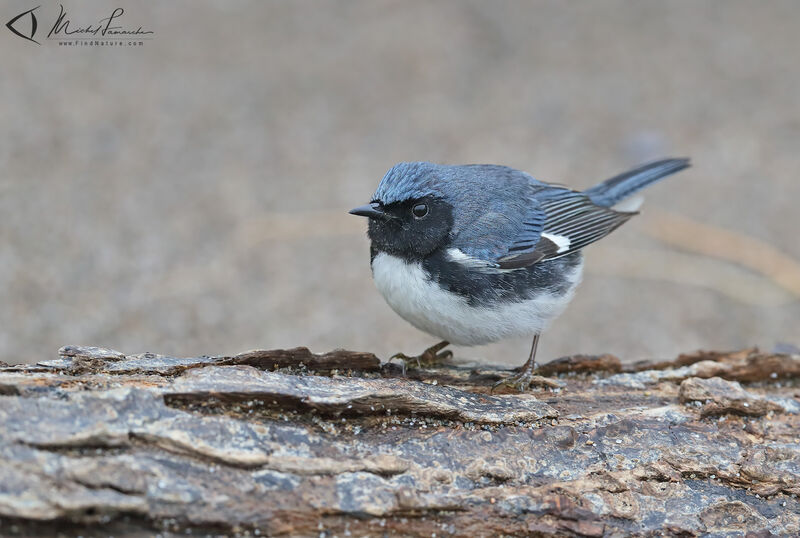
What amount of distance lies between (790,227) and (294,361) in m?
5.81

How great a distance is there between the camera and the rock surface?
2.63 meters

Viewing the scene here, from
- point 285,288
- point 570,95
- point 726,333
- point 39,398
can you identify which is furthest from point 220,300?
point 570,95

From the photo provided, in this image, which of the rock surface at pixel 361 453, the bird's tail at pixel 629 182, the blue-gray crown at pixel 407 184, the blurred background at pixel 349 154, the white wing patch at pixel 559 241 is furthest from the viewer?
the blurred background at pixel 349 154

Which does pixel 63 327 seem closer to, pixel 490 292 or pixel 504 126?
pixel 490 292

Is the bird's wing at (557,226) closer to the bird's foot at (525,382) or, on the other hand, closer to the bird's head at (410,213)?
the bird's head at (410,213)

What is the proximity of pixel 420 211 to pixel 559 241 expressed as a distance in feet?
3.08

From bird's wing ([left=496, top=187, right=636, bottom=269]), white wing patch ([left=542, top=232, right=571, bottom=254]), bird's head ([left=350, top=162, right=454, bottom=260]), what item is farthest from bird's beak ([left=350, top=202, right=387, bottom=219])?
white wing patch ([left=542, top=232, right=571, bottom=254])

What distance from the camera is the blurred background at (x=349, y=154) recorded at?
21.2ft

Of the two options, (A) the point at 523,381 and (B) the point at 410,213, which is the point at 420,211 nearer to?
(B) the point at 410,213

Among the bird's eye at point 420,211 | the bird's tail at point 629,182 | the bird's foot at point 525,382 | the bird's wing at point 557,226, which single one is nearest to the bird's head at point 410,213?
the bird's eye at point 420,211

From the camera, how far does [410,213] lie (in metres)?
4.13

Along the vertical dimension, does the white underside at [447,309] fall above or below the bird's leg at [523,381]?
above

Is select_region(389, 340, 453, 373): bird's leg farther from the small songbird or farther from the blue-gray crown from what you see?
the blue-gray crown

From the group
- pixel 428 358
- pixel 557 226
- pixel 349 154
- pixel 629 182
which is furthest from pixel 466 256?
pixel 349 154
